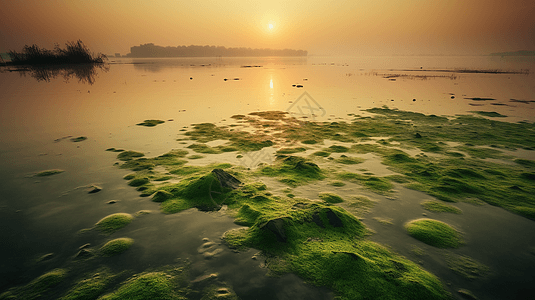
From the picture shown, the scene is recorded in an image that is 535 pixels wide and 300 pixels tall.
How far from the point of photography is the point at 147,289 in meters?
3.26

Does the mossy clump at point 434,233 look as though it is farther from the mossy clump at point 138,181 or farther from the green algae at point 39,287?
the mossy clump at point 138,181

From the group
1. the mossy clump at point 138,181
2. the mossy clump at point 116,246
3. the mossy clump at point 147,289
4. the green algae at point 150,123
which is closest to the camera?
the mossy clump at point 147,289

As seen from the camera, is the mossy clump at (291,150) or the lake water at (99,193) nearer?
the lake water at (99,193)

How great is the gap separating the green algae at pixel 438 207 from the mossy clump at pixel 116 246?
20.2ft

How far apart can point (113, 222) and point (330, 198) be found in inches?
185

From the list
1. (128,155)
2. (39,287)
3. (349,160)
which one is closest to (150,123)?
(128,155)

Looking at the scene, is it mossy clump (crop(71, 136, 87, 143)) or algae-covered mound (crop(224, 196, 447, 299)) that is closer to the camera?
algae-covered mound (crop(224, 196, 447, 299))

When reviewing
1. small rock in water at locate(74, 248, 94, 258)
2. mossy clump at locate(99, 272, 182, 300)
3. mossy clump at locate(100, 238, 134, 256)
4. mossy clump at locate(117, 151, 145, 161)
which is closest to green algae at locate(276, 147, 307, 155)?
mossy clump at locate(117, 151, 145, 161)

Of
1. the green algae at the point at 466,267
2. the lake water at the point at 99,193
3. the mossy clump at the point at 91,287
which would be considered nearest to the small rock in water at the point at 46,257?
the lake water at the point at 99,193

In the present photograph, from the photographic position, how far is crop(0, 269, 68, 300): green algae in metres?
3.16

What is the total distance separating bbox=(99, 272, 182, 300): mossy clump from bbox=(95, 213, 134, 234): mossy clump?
156 centimetres

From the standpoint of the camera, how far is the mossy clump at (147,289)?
3.16 meters

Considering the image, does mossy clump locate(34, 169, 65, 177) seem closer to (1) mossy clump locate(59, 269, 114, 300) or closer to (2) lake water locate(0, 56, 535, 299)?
(2) lake water locate(0, 56, 535, 299)

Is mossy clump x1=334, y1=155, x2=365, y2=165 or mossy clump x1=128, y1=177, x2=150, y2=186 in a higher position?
mossy clump x1=334, y1=155, x2=365, y2=165
